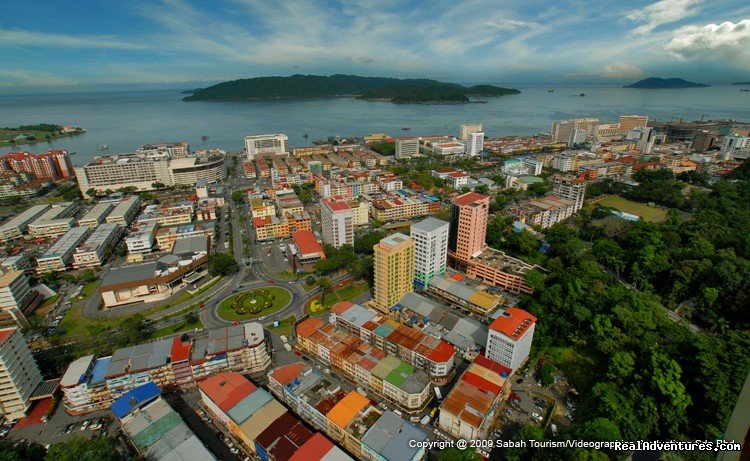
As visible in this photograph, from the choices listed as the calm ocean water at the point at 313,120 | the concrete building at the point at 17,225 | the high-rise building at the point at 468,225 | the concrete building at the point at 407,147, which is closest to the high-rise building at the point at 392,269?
the high-rise building at the point at 468,225

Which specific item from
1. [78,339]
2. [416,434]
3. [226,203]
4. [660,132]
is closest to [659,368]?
[416,434]

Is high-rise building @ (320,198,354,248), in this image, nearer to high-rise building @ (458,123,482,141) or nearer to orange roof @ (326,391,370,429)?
orange roof @ (326,391,370,429)

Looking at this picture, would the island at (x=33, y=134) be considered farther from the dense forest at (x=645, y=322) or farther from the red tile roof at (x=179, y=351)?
the dense forest at (x=645, y=322)

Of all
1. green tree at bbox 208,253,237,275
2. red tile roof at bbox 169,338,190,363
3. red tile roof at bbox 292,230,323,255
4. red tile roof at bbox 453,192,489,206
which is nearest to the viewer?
red tile roof at bbox 169,338,190,363

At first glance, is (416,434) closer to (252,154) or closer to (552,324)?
(552,324)

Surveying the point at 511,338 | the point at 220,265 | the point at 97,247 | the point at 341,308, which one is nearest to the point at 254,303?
the point at 220,265

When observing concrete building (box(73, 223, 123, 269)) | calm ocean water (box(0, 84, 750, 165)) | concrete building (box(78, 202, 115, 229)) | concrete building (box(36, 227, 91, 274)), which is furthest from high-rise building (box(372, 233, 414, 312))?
calm ocean water (box(0, 84, 750, 165))
